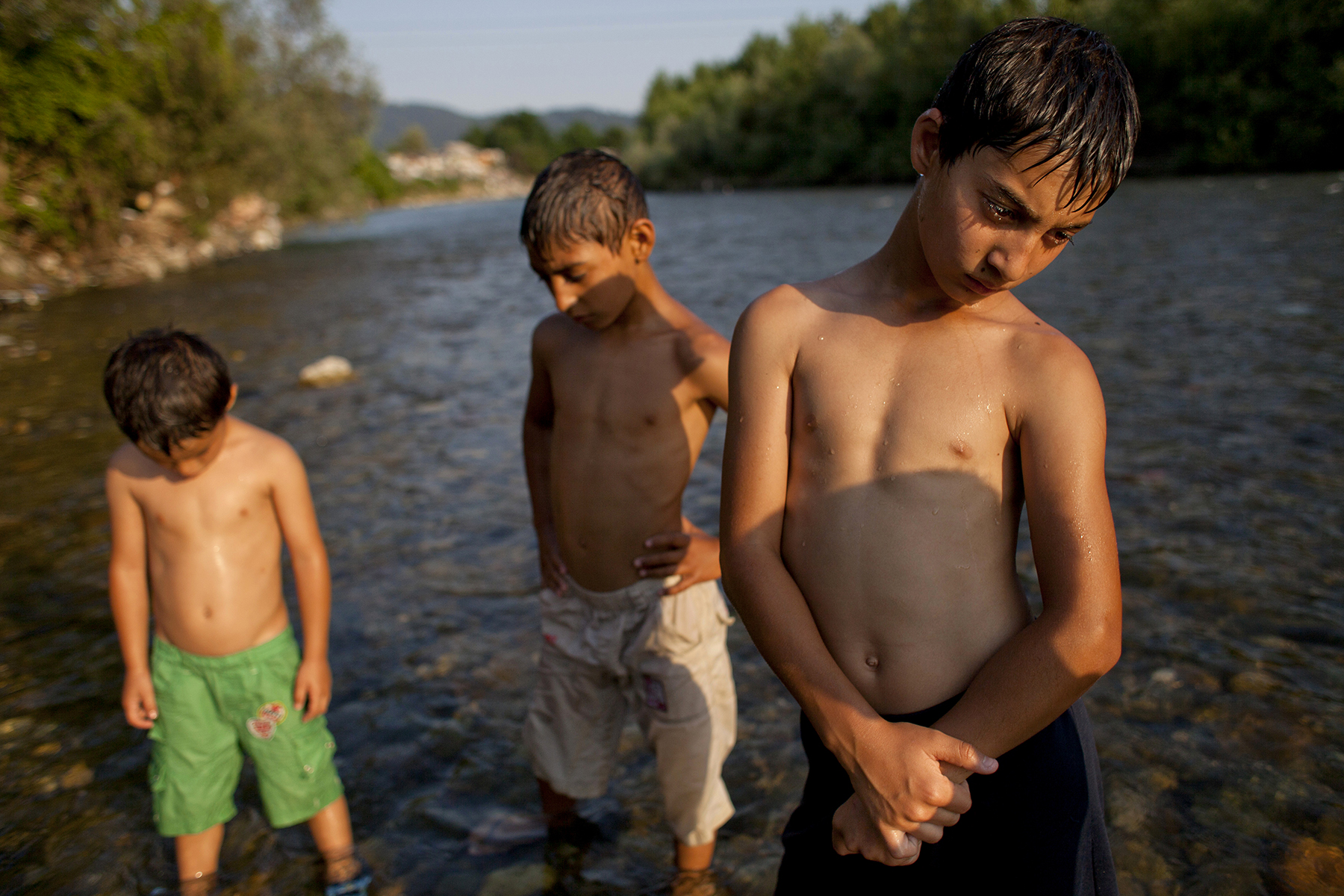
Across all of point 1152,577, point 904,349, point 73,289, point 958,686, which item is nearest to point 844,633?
point 958,686

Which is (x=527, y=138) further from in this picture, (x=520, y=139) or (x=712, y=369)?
(x=712, y=369)

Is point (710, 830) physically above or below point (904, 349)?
below

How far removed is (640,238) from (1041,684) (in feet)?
5.26

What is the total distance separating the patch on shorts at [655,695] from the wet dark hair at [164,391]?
54.8 inches

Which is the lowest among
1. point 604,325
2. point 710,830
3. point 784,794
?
point 784,794

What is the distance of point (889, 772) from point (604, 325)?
1476mm

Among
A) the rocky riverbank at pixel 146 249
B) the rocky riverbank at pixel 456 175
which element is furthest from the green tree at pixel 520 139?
the rocky riverbank at pixel 146 249

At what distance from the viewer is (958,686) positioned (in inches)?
58.6

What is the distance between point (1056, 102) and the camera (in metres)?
1.28

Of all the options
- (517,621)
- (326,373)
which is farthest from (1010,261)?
(326,373)

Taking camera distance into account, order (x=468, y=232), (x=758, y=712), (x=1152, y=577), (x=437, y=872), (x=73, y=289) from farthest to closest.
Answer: (x=468, y=232)
(x=73, y=289)
(x=1152, y=577)
(x=758, y=712)
(x=437, y=872)

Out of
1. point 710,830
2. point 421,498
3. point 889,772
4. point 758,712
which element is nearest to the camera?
point 889,772

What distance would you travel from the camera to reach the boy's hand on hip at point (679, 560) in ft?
7.72

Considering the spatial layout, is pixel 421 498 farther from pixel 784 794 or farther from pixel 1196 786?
pixel 1196 786
